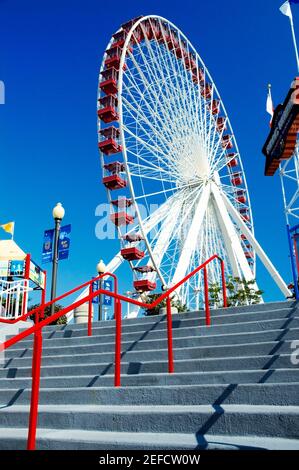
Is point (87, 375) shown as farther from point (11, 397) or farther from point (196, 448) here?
point (196, 448)

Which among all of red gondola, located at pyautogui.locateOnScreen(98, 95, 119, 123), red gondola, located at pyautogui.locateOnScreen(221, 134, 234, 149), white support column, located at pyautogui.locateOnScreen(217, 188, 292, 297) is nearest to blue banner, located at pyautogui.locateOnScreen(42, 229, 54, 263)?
red gondola, located at pyautogui.locateOnScreen(98, 95, 119, 123)

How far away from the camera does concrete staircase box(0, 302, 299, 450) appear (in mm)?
2920

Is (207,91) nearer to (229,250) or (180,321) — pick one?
(229,250)

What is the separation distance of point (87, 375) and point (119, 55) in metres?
16.6

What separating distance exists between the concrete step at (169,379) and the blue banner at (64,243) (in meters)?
6.26

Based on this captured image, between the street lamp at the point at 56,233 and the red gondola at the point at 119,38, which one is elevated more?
the red gondola at the point at 119,38

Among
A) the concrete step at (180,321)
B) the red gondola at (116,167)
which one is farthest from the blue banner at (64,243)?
the red gondola at (116,167)

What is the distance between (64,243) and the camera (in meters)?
11.2

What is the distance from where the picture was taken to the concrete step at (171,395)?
3.14 metres

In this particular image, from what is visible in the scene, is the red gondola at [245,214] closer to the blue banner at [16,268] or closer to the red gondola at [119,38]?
the red gondola at [119,38]

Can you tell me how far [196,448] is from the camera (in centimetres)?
270

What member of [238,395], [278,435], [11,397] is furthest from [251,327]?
[11,397]

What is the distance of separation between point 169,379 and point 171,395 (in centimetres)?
38

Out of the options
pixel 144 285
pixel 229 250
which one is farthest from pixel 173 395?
pixel 229 250
